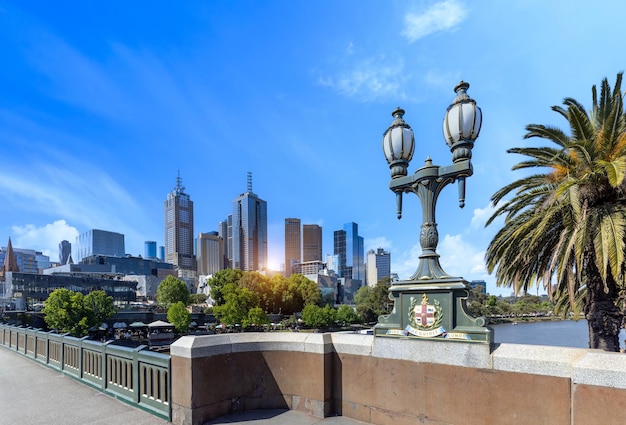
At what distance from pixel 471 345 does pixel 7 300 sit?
110 metres

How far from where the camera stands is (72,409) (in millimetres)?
6660

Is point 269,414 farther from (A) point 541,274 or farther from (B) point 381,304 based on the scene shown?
(B) point 381,304

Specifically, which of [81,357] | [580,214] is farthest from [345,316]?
[81,357]

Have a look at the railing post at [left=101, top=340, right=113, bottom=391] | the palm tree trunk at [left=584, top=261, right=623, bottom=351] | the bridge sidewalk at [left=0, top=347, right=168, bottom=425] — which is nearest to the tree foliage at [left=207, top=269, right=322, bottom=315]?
the bridge sidewalk at [left=0, top=347, right=168, bottom=425]

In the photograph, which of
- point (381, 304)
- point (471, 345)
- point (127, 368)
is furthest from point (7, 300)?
point (471, 345)

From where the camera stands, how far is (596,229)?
9.69 m

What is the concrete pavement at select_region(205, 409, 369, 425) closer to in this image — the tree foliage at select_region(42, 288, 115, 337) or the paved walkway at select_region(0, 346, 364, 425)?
the paved walkway at select_region(0, 346, 364, 425)

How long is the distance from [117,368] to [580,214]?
38.9ft

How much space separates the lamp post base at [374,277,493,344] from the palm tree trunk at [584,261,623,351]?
835cm

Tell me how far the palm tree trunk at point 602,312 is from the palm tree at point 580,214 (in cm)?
2

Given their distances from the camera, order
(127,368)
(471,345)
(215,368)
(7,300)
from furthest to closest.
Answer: (7,300) → (127,368) → (215,368) → (471,345)

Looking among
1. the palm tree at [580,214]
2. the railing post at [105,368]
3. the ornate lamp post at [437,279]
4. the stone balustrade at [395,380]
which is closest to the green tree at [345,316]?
the palm tree at [580,214]

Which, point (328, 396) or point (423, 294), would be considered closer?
point (423, 294)

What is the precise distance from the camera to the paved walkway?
18.9 ft
